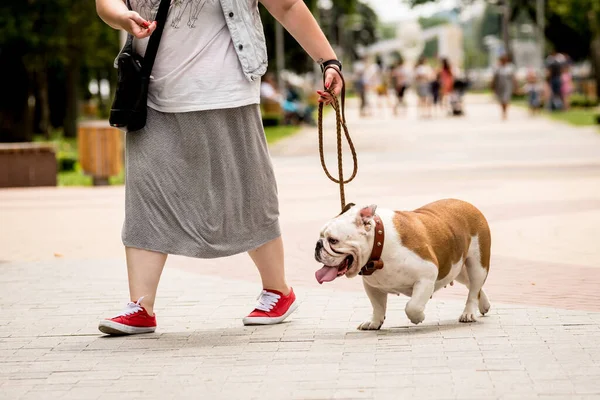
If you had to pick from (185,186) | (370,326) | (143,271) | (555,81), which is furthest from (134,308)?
(555,81)

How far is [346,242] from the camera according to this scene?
217 inches

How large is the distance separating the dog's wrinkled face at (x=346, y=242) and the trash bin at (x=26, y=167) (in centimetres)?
1176

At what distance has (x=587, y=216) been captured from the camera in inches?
436

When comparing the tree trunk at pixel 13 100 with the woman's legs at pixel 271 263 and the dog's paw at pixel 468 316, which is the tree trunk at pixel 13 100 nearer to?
the woman's legs at pixel 271 263

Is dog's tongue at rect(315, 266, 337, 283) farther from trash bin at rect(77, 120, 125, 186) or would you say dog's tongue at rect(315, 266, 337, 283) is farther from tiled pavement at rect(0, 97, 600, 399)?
trash bin at rect(77, 120, 125, 186)

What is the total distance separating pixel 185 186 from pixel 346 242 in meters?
0.88

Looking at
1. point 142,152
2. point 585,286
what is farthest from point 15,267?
point 585,286

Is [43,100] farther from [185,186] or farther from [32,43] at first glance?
[185,186]

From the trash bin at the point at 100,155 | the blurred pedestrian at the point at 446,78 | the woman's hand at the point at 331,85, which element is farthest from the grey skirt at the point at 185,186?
the blurred pedestrian at the point at 446,78

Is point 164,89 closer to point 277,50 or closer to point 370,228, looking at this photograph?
point 370,228

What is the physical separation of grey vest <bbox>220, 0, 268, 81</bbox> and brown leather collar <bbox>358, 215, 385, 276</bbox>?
0.92 m

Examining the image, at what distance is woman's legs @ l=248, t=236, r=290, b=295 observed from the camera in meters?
6.18

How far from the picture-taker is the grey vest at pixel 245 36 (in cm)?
590

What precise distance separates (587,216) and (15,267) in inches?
196
